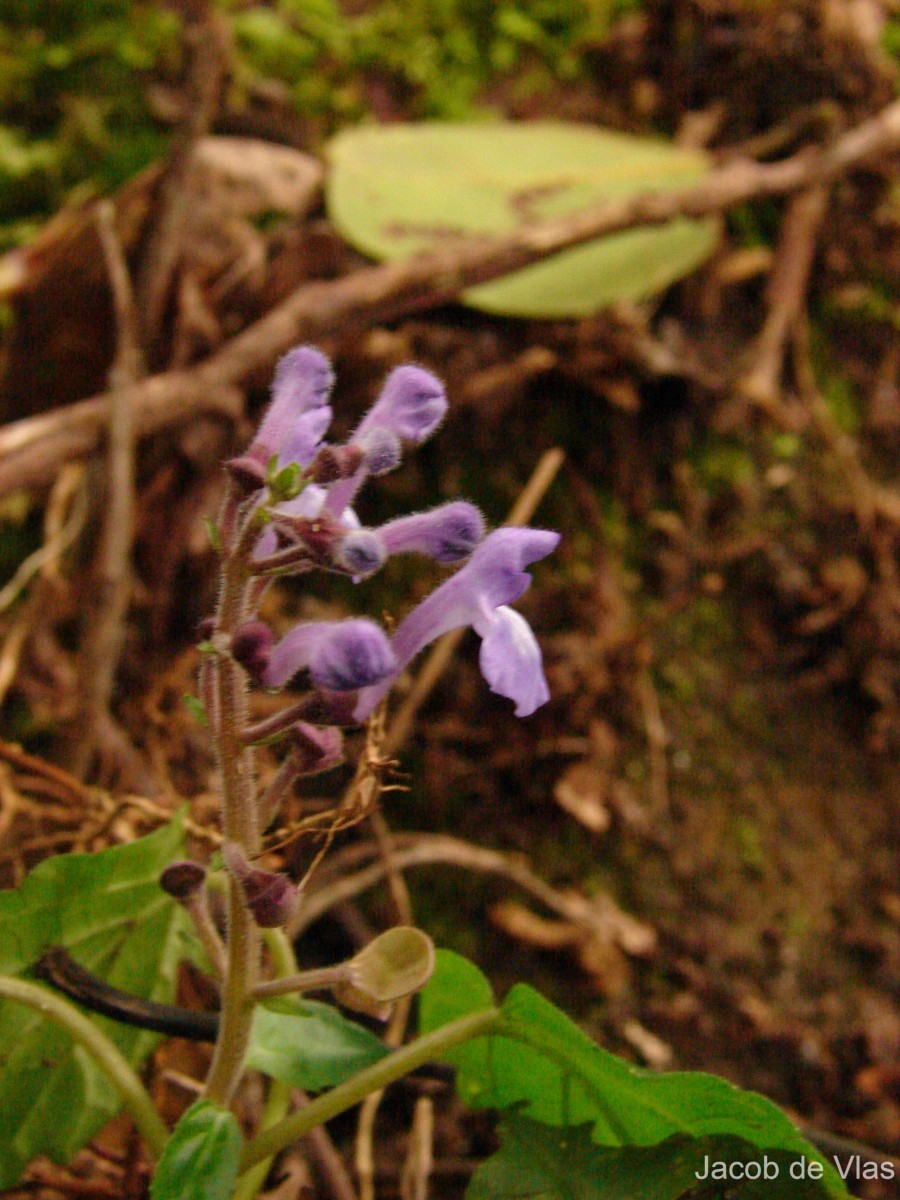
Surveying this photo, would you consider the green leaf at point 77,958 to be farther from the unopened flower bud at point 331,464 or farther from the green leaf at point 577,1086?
the unopened flower bud at point 331,464

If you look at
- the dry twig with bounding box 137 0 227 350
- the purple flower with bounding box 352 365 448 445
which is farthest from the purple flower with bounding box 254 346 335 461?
the dry twig with bounding box 137 0 227 350

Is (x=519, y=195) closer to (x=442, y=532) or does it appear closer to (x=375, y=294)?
(x=375, y=294)

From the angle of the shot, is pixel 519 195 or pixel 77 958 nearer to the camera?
pixel 77 958

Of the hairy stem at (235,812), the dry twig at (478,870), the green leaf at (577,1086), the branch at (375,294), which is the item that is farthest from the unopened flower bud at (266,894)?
the branch at (375,294)

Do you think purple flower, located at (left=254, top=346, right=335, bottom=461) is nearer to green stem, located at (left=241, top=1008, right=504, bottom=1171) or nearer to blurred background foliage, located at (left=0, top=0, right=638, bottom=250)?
green stem, located at (left=241, top=1008, right=504, bottom=1171)

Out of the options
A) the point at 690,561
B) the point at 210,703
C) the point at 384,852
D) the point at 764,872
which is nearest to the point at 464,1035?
the point at 210,703

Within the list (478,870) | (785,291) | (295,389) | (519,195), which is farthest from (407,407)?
(785,291)
